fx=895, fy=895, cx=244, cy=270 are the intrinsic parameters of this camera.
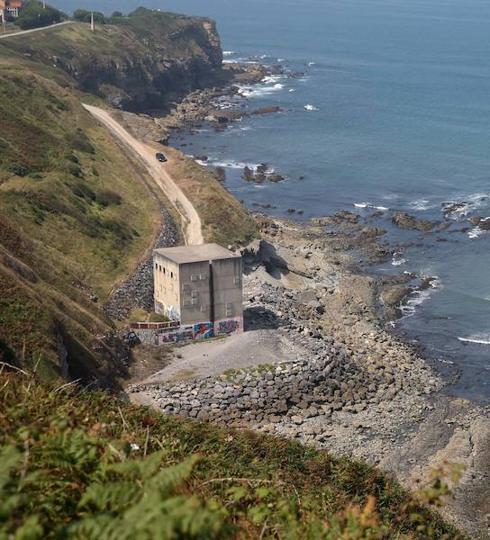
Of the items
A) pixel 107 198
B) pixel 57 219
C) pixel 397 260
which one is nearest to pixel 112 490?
pixel 57 219

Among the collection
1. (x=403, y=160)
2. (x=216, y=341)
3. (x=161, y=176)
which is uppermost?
(x=161, y=176)

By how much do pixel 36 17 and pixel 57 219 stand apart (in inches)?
3479

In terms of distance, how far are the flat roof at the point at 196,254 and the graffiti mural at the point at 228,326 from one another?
384cm

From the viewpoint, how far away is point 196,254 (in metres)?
53.0

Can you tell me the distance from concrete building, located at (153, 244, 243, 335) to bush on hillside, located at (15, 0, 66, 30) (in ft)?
317

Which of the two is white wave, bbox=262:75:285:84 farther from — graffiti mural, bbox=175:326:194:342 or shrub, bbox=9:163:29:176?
graffiti mural, bbox=175:326:194:342

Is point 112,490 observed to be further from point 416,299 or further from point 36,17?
point 36,17

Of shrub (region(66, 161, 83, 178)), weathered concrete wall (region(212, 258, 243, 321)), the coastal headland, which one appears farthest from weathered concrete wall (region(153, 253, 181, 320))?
shrub (region(66, 161, 83, 178))

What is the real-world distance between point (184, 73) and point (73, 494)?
494 feet

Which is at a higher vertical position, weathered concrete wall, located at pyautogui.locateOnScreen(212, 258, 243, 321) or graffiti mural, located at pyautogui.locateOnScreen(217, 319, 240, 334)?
weathered concrete wall, located at pyautogui.locateOnScreen(212, 258, 243, 321)

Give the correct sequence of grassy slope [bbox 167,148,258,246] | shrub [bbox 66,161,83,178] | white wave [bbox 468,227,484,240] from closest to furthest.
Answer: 1. grassy slope [bbox 167,148,258,246]
2. shrub [bbox 66,161,83,178]
3. white wave [bbox 468,227,484,240]

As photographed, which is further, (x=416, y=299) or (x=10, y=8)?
(x=10, y=8)

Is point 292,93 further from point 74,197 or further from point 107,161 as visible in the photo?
point 74,197

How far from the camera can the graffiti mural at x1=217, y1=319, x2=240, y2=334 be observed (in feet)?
173
